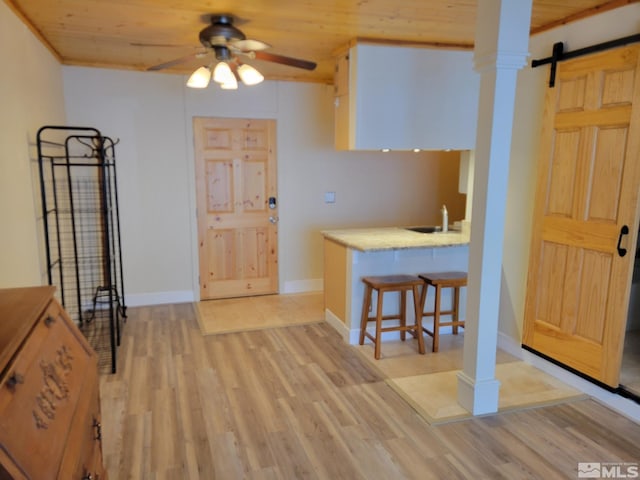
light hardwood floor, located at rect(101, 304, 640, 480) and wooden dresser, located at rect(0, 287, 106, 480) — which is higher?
wooden dresser, located at rect(0, 287, 106, 480)

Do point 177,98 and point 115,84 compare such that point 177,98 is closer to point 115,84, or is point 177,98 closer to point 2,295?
point 115,84

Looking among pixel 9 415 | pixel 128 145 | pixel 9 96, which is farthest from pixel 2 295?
pixel 128 145

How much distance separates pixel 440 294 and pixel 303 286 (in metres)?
2.10

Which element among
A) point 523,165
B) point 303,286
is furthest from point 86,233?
point 523,165

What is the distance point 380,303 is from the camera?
3.58 meters

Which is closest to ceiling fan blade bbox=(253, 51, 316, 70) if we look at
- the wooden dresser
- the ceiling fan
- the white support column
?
the ceiling fan

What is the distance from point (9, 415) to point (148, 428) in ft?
5.96

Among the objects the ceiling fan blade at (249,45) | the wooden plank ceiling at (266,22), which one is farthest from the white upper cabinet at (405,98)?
the ceiling fan blade at (249,45)

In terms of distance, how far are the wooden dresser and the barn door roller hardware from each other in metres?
3.29

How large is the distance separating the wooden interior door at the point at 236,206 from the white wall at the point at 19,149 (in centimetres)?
177

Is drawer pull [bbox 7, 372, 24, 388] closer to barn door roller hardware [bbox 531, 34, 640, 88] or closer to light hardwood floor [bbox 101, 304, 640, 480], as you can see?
light hardwood floor [bbox 101, 304, 640, 480]

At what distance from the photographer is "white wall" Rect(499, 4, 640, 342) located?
3.21m

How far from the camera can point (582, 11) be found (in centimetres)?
303

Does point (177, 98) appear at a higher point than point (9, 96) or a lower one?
higher
